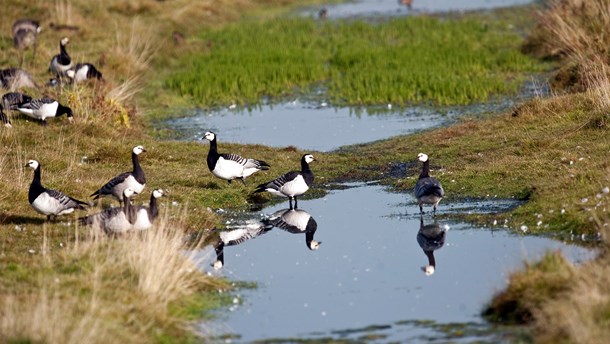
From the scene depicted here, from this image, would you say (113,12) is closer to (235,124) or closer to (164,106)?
(164,106)

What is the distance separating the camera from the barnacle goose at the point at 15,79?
27578mm

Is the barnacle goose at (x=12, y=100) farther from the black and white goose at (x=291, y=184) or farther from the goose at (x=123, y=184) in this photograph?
the black and white goose at (x=291, y=184)

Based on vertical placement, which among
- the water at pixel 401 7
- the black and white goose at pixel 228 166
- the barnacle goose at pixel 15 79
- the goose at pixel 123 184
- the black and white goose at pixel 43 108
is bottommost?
the goose at pixel 123 184

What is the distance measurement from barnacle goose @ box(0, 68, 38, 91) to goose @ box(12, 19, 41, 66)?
4.77m

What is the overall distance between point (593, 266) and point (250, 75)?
22.8 meters

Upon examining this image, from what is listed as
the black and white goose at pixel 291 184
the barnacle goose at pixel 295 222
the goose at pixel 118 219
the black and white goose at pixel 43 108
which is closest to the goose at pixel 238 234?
the barnacle goose at pixel 295 222

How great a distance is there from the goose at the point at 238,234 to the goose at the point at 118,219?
4.57 ft

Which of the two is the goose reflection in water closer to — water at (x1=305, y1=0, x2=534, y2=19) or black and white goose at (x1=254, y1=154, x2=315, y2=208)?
black and white goose at (x1=254, y1=154, x2=315, y2=208)

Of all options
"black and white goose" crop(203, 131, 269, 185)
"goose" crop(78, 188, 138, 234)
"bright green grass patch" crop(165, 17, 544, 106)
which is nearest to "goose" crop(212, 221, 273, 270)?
"goose" crop(78, 188, 138, 234)

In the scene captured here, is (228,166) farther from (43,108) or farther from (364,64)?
(364,64)

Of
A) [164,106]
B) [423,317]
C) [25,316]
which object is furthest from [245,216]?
[164,106]

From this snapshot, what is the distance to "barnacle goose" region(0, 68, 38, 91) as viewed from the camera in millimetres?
27578

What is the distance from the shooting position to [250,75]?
114 feet

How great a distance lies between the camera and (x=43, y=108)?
25.1 metres
